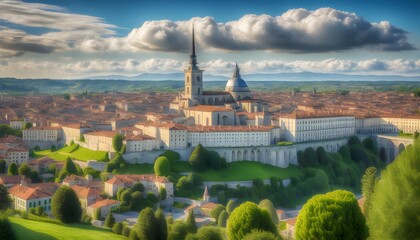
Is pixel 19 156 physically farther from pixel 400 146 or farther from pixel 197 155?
pixel 400 146

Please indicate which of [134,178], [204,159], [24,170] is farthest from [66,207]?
[204,159]

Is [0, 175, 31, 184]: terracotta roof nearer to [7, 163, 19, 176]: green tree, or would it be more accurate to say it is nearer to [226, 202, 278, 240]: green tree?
[7, 163, 19, 176]: green tree

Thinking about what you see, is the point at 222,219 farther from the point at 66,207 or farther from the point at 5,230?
the point at 5,230

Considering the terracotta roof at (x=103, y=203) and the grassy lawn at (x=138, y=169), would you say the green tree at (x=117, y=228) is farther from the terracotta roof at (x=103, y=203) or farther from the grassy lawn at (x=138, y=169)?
the grassy lawn at (x=138, y=169)

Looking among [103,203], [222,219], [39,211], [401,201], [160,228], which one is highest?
[401,201]

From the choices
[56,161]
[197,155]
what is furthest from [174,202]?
[56,161]

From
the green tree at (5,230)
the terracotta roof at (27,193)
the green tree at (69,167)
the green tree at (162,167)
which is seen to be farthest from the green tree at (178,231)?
the green tree at (69,167)

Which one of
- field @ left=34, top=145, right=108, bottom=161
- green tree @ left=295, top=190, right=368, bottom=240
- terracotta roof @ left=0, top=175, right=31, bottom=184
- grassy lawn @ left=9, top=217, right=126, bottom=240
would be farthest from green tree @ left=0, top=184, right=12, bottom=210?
green tree @ left=295, top=190, right=368, bottom=240
